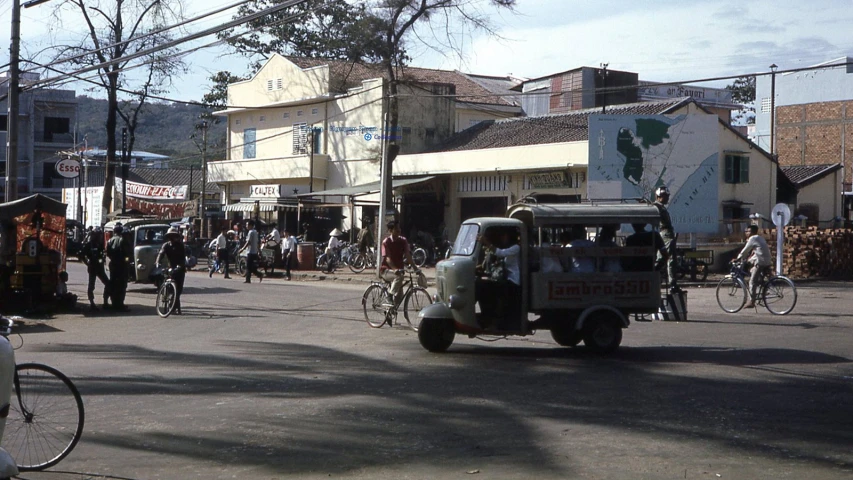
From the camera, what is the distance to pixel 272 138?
1934 inches

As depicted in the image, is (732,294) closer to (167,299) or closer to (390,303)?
(390,303)

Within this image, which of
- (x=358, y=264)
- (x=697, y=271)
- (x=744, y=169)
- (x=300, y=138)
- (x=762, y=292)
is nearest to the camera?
(x=762, y=292)

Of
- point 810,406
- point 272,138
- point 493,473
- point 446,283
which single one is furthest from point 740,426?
point 272,138

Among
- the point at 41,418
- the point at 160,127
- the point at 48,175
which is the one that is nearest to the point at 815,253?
the point at 41,418

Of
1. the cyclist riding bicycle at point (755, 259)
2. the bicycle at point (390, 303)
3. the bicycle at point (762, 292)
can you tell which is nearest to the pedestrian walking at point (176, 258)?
the bicycle at point (390, 303)

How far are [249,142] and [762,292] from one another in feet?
122

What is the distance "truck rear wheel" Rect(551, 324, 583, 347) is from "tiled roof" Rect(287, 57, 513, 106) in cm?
2824

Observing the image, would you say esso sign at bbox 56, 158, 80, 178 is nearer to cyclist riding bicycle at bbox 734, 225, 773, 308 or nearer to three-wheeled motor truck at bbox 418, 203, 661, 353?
cyclist riding bicycle at bbox 734, 225, 773, 308

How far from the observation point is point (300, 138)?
1854 inches

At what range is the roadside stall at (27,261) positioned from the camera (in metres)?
18.4

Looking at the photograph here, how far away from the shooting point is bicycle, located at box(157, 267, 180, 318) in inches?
711

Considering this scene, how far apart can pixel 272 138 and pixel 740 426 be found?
4314 centimetres

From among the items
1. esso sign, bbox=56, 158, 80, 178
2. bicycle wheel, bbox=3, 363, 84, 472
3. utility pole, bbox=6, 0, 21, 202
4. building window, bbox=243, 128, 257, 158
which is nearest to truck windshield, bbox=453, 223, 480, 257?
bicycle wheel, bbox=3, 363, 84, 472

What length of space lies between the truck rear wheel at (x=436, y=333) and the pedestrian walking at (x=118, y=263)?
29.2ft
